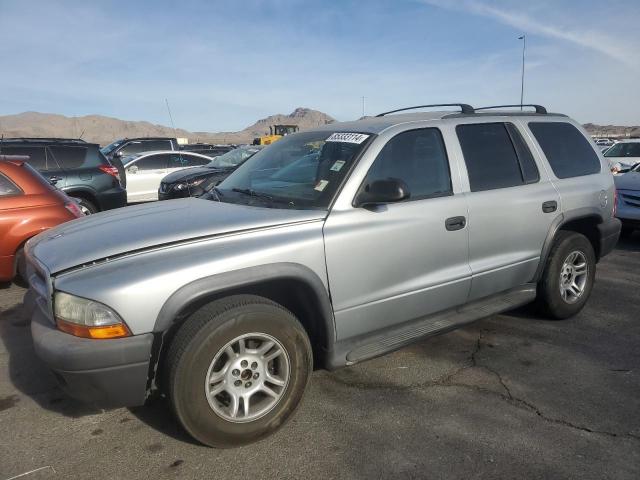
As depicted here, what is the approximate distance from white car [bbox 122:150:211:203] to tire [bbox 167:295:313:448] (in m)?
10.9

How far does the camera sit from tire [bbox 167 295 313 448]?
2.53 m

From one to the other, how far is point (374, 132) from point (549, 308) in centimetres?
228

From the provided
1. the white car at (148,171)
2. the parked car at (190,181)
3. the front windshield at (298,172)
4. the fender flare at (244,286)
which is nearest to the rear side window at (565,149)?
the front windshield at (298,172)

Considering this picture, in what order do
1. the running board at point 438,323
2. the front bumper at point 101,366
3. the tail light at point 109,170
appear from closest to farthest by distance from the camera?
the front bumper at point 101,366 < the running board at point 438,323 < the tail light at point 109,170

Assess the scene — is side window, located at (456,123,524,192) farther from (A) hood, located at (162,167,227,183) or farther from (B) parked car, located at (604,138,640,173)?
(B) parked car, located at (604,138,640,173)

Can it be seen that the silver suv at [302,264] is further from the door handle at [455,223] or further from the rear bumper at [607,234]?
the rear bumper at [607,234]

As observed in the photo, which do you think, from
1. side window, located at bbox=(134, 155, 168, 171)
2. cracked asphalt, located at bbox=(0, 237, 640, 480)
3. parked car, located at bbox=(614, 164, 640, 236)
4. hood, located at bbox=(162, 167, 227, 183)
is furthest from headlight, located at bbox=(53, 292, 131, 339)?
side window, located at bbox=(134, 155, 168, 171)

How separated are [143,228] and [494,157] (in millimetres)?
2620

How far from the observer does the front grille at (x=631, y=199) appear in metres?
7.88

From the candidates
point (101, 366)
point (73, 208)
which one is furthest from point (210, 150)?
point (101, 366)

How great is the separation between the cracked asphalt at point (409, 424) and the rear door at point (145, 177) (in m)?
8.99

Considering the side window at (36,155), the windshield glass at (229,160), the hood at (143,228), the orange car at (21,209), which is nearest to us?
the hood at (143,228)

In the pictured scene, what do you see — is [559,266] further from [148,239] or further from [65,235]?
[65,235]

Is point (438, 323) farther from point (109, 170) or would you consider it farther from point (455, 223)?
point (109, 170)
